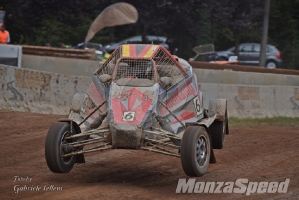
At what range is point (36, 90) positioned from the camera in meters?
15.8

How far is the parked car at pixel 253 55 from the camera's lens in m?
32.2

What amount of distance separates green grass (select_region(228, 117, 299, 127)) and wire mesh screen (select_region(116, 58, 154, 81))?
233 inches

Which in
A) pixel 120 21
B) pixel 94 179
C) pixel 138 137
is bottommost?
pixel 94 179

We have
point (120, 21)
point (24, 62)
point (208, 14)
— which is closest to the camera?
point (24, 62)

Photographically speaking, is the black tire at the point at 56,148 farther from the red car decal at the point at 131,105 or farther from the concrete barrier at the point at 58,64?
→ the concrete barrier at the point at 58,64

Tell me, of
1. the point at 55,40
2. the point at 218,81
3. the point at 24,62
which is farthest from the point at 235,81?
the point at 55,40

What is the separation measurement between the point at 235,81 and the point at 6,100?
6.94m

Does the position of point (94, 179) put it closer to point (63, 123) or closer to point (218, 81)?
point (63, 123)

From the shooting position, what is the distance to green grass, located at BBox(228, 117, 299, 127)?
15.7 meters

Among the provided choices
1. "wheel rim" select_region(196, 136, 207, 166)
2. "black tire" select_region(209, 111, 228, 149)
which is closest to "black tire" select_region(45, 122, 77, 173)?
"wheel rim" select_region(196, 136, 207, 166)

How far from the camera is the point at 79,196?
8.42 metres

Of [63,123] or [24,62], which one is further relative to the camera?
[24,62]
